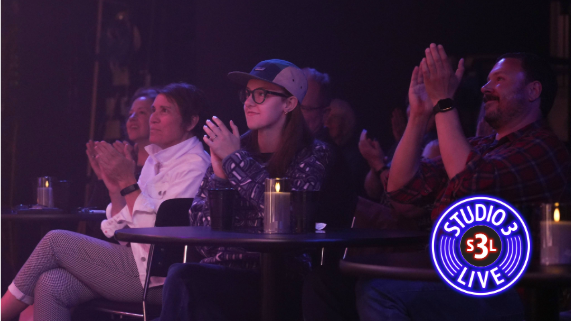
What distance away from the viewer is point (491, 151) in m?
2.19

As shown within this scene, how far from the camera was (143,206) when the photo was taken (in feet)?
8.76

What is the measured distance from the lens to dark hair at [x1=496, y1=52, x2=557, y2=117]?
2182 mm

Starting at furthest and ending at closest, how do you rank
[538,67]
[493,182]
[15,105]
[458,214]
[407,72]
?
[407,72], [15,105], [538,67], [493,182], [458,214]

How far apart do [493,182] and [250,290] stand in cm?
84

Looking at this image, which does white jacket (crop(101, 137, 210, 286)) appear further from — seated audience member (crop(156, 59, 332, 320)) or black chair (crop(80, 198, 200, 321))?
seated audience member (crop(156, 59, 332, 320))

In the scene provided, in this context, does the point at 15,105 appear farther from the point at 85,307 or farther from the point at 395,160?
the point at 395,160

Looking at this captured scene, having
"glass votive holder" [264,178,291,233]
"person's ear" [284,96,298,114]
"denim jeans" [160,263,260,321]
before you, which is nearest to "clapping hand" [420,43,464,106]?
"person's ear" [284,96,298,114]

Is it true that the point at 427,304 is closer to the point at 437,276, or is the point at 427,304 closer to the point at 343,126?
the point at 437,276

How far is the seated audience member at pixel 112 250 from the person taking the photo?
2510 mm

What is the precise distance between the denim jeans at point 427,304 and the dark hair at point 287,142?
77 cm

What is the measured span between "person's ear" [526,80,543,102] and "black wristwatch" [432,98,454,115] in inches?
10.8

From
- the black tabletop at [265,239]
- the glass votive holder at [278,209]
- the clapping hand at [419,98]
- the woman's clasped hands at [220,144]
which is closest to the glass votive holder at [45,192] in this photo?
the woman's clasped hands at [220,144]

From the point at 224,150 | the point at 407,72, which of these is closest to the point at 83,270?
the point at 224,150

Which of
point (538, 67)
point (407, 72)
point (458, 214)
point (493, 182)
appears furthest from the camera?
point (407, 72)
